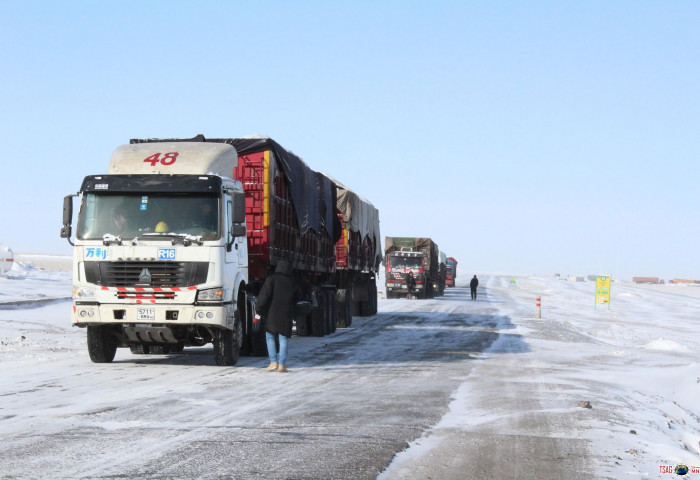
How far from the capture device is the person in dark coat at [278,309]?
13.2 metres

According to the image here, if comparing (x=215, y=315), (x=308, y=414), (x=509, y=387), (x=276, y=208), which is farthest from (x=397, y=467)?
(x=276, y=208)

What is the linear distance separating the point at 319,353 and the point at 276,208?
315 cm

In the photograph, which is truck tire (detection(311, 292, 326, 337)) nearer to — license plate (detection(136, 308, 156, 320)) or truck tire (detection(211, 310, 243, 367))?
truck tire (detection(211, 310, 243, 367))

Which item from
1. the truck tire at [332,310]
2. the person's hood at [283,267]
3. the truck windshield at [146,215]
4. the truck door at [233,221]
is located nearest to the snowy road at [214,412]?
the person's hood at [283,267]

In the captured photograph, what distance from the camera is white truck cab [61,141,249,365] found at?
1285 centimetres

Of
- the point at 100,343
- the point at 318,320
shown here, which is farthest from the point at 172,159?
the point at 318,320

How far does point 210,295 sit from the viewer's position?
508 inches

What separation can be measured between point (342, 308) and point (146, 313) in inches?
554

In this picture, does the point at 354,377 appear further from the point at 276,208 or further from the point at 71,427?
the point at 71,427

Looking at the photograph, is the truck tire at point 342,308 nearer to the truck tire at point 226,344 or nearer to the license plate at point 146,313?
the truck tire at point 226,344

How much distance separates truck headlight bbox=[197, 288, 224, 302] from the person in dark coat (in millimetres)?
724

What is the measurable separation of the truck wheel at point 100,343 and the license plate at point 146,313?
3.44 ft

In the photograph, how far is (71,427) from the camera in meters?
7.73

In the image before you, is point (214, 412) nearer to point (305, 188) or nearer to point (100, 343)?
point (100, 343)
